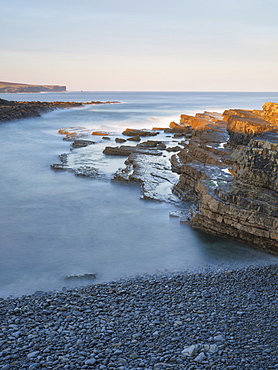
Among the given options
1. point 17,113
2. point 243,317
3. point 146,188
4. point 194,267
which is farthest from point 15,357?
point 17,113

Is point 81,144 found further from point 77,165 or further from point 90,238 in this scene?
point 90,238

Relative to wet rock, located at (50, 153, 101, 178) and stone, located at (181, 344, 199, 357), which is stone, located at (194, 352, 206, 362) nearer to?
stone, located at (181, 344, 199, 357)

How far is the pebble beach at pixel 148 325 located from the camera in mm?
6762

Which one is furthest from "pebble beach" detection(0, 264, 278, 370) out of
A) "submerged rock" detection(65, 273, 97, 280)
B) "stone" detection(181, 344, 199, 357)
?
"submerged rock" detection(65, 273, 97, 280)

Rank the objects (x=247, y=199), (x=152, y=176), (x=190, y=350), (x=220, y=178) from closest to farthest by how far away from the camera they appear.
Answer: (x=190, y=350) → (x=247, y=199) → (x=220, y=178) → (x=152, y=176)

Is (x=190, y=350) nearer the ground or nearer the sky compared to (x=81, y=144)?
nearer the ground

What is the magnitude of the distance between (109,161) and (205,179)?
1210 cm

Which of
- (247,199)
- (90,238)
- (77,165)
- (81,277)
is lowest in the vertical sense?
(81,277)

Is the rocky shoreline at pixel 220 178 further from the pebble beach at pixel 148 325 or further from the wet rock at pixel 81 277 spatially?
the wet rock at pixel 81 277

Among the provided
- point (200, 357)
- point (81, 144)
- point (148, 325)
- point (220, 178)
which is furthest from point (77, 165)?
point (200, 357)

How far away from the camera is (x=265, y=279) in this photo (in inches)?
404

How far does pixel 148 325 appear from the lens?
7.92 m

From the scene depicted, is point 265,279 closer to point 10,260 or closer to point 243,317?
point 243,317

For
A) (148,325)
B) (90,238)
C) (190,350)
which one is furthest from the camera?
(90,238)
